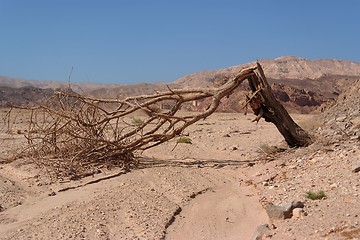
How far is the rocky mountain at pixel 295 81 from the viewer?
89.6ft

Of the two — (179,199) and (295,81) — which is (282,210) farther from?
(295,81)

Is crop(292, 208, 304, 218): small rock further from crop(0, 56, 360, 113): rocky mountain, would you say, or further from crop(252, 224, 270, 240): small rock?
crop(0, 56, 360, 113): rocky mountain

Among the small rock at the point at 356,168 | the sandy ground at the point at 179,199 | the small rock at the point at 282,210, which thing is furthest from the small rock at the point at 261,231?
the small rock at the point at 356,168

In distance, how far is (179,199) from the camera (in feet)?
21.3

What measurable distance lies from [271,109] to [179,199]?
3.31 m

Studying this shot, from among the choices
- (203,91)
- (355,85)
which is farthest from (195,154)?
(355,85)

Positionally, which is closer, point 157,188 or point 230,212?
point 230,212

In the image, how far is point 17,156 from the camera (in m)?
9.16

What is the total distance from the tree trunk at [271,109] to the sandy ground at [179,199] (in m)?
0.48

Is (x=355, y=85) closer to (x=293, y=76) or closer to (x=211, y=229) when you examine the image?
(x=211, y=229)

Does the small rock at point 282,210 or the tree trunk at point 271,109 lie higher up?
the tree trunk at point 271,109

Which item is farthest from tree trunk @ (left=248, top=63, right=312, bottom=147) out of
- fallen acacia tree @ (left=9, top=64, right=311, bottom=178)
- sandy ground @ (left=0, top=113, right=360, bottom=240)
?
sandy ground @ (left=0, top=113, right=360, bottom=240)

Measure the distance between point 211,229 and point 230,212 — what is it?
0.67 m

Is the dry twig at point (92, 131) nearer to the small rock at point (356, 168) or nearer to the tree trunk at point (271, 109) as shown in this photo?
the tree trunk at point (271, 109)
